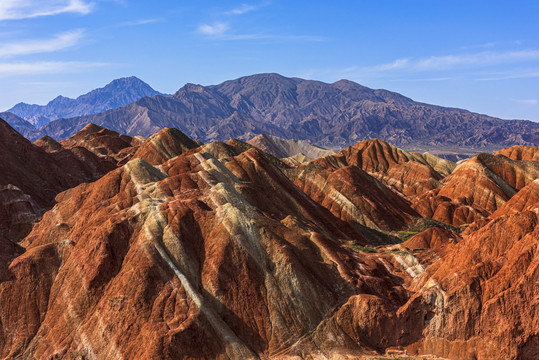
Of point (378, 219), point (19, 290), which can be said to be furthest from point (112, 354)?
point (378, 219)

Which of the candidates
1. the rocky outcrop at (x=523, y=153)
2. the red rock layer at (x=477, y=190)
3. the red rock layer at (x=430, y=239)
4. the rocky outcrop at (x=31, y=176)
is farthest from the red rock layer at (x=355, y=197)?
the rocky outcrop at (x=523, y=153)

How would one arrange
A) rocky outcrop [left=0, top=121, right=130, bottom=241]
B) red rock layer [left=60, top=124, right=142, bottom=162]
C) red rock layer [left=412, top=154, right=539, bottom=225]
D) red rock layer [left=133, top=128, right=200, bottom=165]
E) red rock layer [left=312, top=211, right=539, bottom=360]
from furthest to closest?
red rock layer [left=60, top=124, right=142, bottom=162], red rock layer [left=133, top=128, right=200, bottom=165], red rock layer [left=412, top=154, right=539, bottom=225], rocky outcrop [left=0, top=121, right=130, bottom=241], red rock layer [left=312, top=211, right=539, bottom=360]

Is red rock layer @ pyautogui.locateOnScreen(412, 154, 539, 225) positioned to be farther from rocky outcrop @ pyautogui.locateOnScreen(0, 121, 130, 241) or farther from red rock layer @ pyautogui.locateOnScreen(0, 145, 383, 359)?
rocky outcrop @ pyautogui.locateOnScreen(0, 121, 130, 241)

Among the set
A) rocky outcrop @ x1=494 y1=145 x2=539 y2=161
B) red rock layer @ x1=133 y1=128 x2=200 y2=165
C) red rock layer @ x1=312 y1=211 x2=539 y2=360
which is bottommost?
red rock layer @ x1=312 y1=211 x2=539 y2=360

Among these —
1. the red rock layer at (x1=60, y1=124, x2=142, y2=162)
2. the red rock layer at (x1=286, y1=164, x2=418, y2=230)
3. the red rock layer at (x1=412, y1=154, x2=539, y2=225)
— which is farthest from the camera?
the red rock layer at (x1=60, y1=124, x2=142, y2=162)

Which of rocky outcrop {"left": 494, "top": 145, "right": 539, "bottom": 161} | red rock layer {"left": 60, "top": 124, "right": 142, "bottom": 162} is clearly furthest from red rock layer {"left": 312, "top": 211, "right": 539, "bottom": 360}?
rocky outcrop {"left": 494, "top": 145, "right": 539, "bottom": 161}

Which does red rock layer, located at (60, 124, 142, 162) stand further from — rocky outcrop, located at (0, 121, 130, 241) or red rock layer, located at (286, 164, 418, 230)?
red rock layer, located at (286, 164, 418, 230)

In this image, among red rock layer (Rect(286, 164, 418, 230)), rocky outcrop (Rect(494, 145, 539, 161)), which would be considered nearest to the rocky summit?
red rock layer (Rect(286, 164, 418, 230))

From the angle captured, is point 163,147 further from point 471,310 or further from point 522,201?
point 471,310

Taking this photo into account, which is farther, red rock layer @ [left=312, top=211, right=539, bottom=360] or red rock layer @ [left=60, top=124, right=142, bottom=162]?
red rock layer @ [left=60, top=124, right=142, bottom=162]

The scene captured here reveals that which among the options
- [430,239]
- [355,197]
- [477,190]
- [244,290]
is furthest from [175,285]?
[477,190]

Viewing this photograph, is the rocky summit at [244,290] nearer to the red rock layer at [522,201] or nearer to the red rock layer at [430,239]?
the red rock layer at [430,239]

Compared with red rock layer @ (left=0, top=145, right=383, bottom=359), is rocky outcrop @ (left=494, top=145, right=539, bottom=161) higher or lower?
higher
